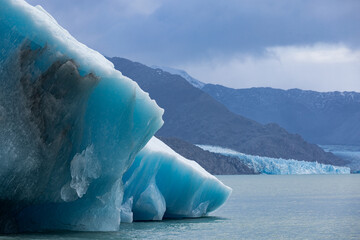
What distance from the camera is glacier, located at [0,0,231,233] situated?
8938mm

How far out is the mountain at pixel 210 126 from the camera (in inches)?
4427

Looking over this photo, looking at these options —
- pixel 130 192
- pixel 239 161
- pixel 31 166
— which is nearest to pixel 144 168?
pixel 130 192

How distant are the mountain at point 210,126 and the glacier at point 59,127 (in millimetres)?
99251

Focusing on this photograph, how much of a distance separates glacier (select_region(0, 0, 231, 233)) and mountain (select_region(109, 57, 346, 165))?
9925 centimetres

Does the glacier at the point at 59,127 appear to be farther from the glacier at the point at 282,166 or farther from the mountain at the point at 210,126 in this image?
the mountain at the point at 210,126

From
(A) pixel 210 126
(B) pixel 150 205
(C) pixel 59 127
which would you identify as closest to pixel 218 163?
(A) pixel 210 126

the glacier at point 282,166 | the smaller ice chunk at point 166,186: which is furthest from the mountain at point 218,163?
the smaller ice chunk at point 166,186

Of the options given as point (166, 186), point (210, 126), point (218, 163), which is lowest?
point (166, 186)

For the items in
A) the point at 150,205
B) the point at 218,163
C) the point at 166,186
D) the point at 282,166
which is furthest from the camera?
the point at 218,163

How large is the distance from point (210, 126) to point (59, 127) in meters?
131

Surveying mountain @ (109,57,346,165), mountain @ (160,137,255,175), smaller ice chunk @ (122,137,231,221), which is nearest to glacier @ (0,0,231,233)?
smaller ice chunk @ (122,137,231,221)

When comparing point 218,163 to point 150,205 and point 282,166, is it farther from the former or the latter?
point 150,205

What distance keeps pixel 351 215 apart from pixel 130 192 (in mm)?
7281

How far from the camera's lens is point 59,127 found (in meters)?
9.27
